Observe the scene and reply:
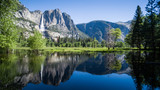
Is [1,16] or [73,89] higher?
[1,16]

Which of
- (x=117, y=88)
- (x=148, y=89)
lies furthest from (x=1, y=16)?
(x=148, y=89)

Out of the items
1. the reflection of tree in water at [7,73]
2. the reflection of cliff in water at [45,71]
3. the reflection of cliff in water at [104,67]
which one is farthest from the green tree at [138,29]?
the reflection of tree in water at [7,73]

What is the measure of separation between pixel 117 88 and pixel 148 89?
2534 mm

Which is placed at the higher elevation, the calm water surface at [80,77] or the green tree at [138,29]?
the green tree at [138,29]

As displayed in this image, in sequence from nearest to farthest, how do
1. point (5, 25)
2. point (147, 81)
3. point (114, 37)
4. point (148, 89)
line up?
point (148, 89) < point (147, 81) < point (5, 25) < point (114, 37)

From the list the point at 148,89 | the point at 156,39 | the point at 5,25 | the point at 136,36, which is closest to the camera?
the point at 148,89

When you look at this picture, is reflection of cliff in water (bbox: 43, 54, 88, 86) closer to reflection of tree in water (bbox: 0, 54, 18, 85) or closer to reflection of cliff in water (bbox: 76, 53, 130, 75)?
reflection of cliff in water (bbox: 76, 53, 130, 75)

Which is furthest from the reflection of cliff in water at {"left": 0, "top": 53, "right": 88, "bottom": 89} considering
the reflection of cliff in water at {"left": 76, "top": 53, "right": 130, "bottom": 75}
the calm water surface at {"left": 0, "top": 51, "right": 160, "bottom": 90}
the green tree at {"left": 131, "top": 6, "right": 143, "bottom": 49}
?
the green tree at {"left": 131, "top": 6, "right": 143, "bottom": 49}

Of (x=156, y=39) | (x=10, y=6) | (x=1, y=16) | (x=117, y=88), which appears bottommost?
(x=117, y=88)

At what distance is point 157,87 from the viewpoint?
31.2 feet

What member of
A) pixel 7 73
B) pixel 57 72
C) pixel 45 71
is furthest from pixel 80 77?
pixel 7 73

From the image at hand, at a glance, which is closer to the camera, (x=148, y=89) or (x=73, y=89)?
(x=148, y=89)

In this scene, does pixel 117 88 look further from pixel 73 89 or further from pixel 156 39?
pixel 156 39

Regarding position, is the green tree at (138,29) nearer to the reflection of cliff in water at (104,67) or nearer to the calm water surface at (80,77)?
the reflection of cliff in water at (104,67)
